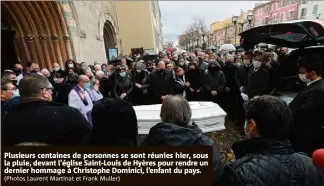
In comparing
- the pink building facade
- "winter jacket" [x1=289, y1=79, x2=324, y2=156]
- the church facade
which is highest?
the pink building facade

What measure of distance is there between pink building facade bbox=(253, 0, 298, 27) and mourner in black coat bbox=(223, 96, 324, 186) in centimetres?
3752

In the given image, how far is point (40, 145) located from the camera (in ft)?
4.20

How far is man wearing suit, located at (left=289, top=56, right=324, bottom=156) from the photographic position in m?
1.75

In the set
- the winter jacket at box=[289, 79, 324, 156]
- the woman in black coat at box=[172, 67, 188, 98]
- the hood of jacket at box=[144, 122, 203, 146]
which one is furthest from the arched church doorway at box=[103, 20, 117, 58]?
the hood of jacket at box=[144, 122, 203, 146]

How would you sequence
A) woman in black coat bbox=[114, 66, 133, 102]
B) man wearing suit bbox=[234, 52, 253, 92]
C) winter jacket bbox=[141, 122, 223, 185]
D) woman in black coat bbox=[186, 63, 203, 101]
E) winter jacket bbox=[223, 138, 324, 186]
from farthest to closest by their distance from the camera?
woman in black coat bbox=[186, 63, 203, 101], woman in black coat bbox=[114, 66, 133, 102], man wearing suit bbox=[234, 52, 253, 92], winter jacket bbox=[141, 122, 223, 185], winter jacket bbox=[223, 138, 324, 186]

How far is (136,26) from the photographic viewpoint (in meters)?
18.4

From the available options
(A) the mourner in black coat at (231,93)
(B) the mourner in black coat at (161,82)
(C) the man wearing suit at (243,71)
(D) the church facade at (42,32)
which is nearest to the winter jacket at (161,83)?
(B) the mourner in black coat at (161,82)

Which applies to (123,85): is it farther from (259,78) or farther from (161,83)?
(259,78)

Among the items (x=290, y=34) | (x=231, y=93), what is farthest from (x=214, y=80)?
(x=290, y=34)

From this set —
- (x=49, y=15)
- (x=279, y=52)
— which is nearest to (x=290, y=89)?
(x=279, y=52)

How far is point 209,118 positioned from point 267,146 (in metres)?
2.24

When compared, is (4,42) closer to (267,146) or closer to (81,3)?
(81,3)

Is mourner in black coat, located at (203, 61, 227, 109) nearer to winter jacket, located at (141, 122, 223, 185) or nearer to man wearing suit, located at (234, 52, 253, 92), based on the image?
man wearing suit, located at (234, 52, 253, 92)

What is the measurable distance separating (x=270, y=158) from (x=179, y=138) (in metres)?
0.50
